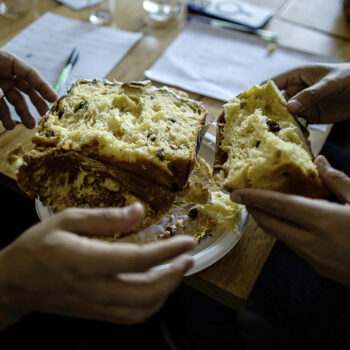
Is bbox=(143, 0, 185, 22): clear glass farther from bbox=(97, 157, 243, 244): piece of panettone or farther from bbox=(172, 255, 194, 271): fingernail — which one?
bbox=(172, 255, 194, 271): fingernail

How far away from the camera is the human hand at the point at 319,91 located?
1291mm

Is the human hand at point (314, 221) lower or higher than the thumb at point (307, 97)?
lower

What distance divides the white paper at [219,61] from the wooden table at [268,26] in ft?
0.25

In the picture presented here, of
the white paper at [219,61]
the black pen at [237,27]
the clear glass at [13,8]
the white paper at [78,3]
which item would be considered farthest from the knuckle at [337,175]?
the clear glass at [13,8]

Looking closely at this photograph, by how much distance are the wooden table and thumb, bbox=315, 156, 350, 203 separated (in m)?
0.31

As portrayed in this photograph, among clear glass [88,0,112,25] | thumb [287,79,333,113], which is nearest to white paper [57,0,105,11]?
clear glass [88,0,112,25]

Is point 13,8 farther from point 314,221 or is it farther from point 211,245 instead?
point 314,221

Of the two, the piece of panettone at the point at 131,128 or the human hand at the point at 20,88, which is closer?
the piece of panettone at the point at 131,128

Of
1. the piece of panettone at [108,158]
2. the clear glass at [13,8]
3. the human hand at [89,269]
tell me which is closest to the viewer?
the human hand at [89,269]

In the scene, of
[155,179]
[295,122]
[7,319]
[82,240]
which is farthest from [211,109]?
[7,319]

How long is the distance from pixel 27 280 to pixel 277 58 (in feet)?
6.37

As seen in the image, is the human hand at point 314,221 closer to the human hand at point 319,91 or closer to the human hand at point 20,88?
the human hand at point 319,91

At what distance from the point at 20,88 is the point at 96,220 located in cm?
109

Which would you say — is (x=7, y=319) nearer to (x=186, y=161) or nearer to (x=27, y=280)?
(x=27, y=280)
